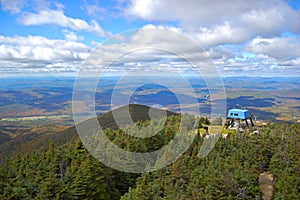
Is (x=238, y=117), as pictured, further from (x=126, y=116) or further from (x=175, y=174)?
(x=175, y=174)

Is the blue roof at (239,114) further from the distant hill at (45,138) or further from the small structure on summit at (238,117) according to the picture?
the distant hill at (45,138)

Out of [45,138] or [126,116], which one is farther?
[45,138]

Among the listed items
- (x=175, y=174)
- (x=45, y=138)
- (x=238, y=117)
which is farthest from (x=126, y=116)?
(x=45, y=138)

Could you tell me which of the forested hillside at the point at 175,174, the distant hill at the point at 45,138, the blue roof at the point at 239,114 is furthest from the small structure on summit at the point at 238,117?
the distant hill at the point at 45,138

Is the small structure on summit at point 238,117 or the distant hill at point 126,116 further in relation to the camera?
the distant hill at point 126,116

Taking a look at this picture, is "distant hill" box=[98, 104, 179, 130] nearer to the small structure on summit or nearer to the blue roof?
the small structure on summit

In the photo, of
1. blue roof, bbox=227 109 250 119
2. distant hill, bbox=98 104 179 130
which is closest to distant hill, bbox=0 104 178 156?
distant hill, bbox=98 104 179 130
